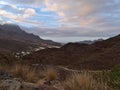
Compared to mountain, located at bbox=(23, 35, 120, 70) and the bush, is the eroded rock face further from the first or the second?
mountain, located at bbox=(23, 35, 120, 70)

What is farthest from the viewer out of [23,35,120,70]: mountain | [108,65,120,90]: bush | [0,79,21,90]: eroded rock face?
[23,35,120,70]: mountain

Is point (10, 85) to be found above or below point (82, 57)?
above

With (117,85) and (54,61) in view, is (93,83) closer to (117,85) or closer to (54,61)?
(117,85)

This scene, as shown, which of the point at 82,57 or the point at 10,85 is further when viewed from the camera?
the point at 82,57

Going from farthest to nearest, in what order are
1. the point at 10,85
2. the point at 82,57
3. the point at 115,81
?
the point at 82,57
the point at 10,85
the point at 115,81

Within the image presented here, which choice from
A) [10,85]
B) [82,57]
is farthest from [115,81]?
[82,57]

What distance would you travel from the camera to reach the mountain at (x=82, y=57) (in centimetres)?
3281

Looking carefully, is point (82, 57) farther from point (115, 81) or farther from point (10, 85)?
point (115, 81)

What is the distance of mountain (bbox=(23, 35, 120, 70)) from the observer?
3281 centimetres

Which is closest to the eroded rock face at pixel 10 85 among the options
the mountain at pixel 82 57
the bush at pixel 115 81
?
the bush at pixel 115 81

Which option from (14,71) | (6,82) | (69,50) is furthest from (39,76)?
(69,50)

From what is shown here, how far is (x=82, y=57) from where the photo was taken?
142 ft

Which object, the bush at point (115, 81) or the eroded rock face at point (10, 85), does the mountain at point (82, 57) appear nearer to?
the bush at point (115, 81)

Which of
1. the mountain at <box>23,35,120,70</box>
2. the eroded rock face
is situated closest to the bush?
the eroded rock face
